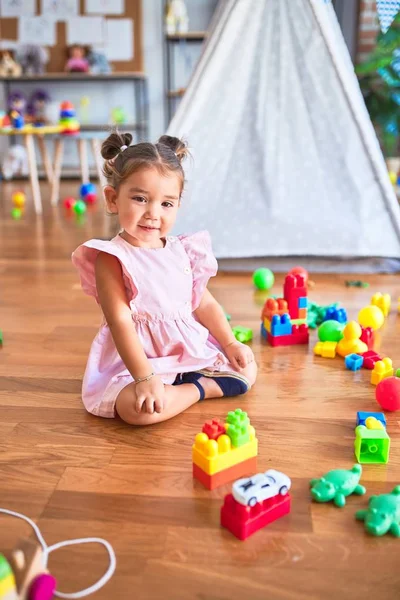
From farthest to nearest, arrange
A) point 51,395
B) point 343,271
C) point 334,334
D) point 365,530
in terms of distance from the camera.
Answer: point 343,271, point 334,334, point 51,395, point 365,530

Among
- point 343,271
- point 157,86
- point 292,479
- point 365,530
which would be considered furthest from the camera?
point 157,86

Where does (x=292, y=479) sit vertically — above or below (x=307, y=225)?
below

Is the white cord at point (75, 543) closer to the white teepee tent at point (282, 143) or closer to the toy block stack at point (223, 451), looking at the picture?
the toy block stack at point (223, 451)

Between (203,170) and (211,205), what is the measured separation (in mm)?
129

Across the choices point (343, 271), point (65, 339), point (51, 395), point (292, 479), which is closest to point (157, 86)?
point (343, 271)

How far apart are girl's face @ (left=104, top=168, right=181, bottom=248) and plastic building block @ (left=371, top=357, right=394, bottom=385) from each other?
0.51 metres

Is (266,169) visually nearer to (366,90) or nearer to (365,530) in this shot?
(365,530)

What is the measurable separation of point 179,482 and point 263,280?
1.04 meters

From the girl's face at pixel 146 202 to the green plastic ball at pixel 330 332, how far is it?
507 mm

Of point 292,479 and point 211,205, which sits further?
point 211,205

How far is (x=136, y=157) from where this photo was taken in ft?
3.52

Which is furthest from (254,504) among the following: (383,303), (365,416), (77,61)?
(77,61)

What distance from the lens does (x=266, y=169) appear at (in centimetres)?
225

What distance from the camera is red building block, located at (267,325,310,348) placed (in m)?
1.45
